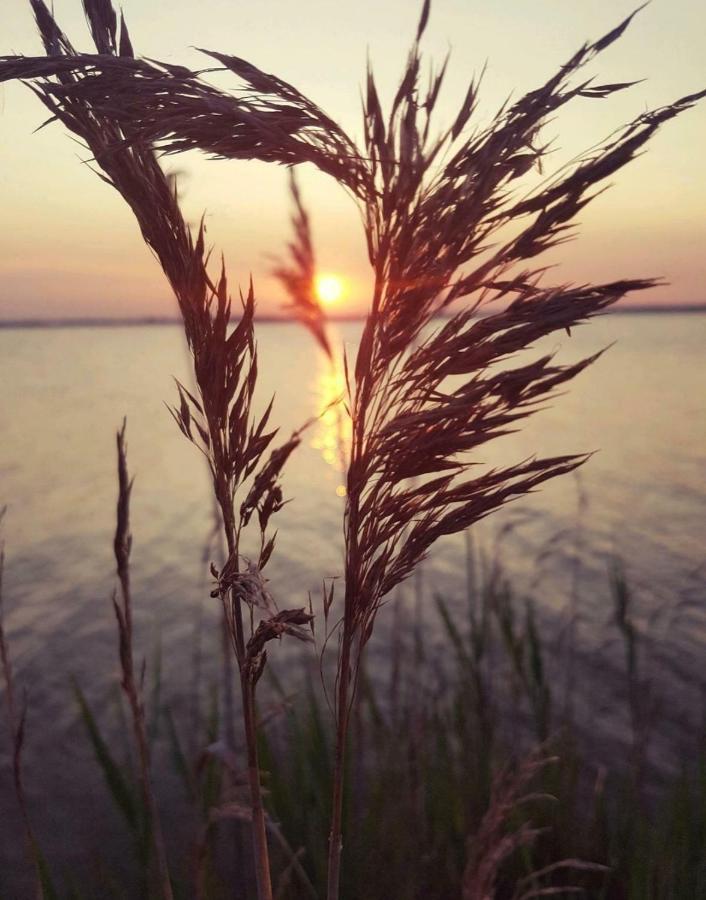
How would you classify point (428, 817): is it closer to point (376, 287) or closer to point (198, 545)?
point (376, 287)

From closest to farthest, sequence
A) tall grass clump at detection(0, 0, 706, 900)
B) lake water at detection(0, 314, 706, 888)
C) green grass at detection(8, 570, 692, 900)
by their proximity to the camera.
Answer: tall grass clump at detection(0, 0, 706, 900), green grass at detection(8, 570, 692, 900), lake water at detection(0, 314, 706, 888)

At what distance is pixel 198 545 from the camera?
8969 mm

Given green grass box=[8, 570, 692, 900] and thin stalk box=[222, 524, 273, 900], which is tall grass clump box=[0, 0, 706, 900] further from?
green grass box=[8, 570, 692, 900]

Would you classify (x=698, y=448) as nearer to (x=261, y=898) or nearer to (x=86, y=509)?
(x=86, y=509)

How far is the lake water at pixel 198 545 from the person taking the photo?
5633mm

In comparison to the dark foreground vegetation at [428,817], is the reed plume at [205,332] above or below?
above

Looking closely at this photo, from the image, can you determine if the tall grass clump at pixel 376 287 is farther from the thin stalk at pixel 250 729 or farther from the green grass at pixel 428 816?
the green grass at pixel 428 816

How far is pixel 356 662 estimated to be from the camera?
4.14ft

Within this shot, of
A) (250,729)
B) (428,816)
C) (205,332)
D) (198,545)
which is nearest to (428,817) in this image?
(428,816)

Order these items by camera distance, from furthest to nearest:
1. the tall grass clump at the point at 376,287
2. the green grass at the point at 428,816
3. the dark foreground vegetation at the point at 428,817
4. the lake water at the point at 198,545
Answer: the lake water at the point at 198,545
the green grass at the point at 428,816
the dark foreground vegetation at the point at 428,817
the tall grass clump at the point at 376,287

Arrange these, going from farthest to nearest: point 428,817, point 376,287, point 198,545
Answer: point 198,545
point 428,817
point 376,287

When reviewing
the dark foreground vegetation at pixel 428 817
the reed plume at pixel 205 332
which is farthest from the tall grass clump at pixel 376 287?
the dark foreground vegetation at pixel 428 817

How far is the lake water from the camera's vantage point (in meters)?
5.63

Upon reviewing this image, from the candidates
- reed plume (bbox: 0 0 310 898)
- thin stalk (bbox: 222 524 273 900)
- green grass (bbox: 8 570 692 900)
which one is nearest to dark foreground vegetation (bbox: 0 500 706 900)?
green grass (bbox: 8 570 692 900)
